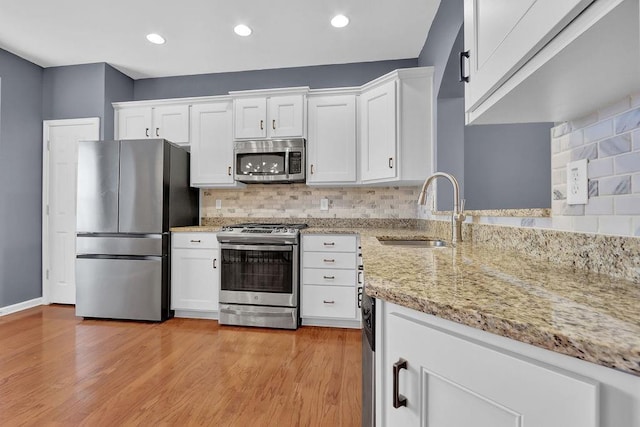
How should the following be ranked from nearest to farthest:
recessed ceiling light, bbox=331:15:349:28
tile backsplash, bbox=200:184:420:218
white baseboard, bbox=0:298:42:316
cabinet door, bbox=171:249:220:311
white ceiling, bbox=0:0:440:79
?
white ceiling, bbox=0:0:440:79 → recessed ceiling light, bbox=331:15:349:28 → cabinet door, bbox=171:249:220:311 → white baseboard, bbox=0:298:42:316 → tile backsplash, bbox=200:184:420:218

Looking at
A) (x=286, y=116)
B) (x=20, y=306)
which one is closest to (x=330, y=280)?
(x=286, y=116)

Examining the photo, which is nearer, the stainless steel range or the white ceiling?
the white ceiling

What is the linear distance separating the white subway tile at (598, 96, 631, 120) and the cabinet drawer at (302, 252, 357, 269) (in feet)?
6.87

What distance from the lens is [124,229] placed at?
2.99 metres

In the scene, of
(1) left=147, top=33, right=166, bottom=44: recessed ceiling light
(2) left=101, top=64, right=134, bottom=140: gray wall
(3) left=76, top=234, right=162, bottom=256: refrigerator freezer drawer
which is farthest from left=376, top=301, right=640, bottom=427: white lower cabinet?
(2) left=101, top=64, right=134, bottom=140: gray wall

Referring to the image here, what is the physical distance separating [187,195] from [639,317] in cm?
353

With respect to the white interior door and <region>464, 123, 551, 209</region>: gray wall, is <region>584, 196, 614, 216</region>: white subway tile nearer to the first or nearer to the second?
<region>464, 123, 551, 209</region>: gray wall

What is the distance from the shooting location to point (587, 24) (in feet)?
1.73

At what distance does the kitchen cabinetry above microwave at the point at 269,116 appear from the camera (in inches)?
125

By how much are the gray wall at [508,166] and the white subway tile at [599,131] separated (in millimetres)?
460

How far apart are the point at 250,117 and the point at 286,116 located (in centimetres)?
38

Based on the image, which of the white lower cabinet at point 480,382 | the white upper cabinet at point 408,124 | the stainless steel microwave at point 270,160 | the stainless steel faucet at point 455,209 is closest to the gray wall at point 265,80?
the white upper cabinet at point 408,124

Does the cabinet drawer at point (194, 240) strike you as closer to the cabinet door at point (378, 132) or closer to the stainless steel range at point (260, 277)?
the stainless steel range at point (260, 277)

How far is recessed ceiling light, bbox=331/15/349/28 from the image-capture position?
2627 mm
